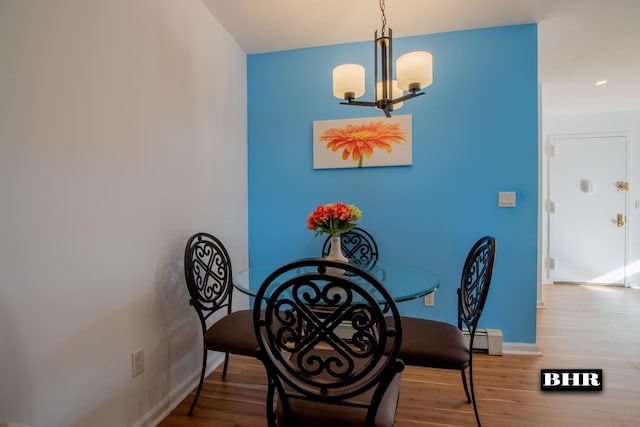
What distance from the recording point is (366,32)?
2.34 metres

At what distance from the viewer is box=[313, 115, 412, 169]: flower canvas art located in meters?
2.42

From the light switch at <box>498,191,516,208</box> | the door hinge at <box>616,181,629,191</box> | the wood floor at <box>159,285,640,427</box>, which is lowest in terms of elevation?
the wood floor at <box>159,285,640,427</box>

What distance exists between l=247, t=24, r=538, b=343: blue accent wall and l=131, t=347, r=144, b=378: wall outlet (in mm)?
1283

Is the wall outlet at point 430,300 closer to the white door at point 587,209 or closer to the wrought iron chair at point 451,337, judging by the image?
the wrought iron chair at point 451,337

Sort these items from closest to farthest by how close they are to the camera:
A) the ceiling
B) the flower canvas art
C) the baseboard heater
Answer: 1. the ceiling
2. the baseboard heater
3. the flower canvas art

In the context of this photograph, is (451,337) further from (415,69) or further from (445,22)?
(445,22)

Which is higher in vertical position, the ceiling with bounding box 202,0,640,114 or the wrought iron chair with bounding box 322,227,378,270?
the ceiling with bounding box 202,0,640,114

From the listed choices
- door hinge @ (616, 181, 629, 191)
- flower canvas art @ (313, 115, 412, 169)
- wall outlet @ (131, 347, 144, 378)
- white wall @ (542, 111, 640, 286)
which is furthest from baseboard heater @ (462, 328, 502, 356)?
door hinge @ (616, 181, 629, 191)

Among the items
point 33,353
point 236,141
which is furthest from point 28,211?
point 236,141

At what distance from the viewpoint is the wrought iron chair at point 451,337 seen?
140 cm

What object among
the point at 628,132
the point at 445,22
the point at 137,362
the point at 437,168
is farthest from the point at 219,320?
the point at 628,132

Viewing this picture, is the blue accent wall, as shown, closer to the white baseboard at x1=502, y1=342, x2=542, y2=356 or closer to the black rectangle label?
the white baseboard at x1=502, y1=342, x2=542, y2=356

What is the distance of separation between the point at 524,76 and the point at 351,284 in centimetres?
229

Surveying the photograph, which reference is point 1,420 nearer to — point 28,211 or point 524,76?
point 28,211
